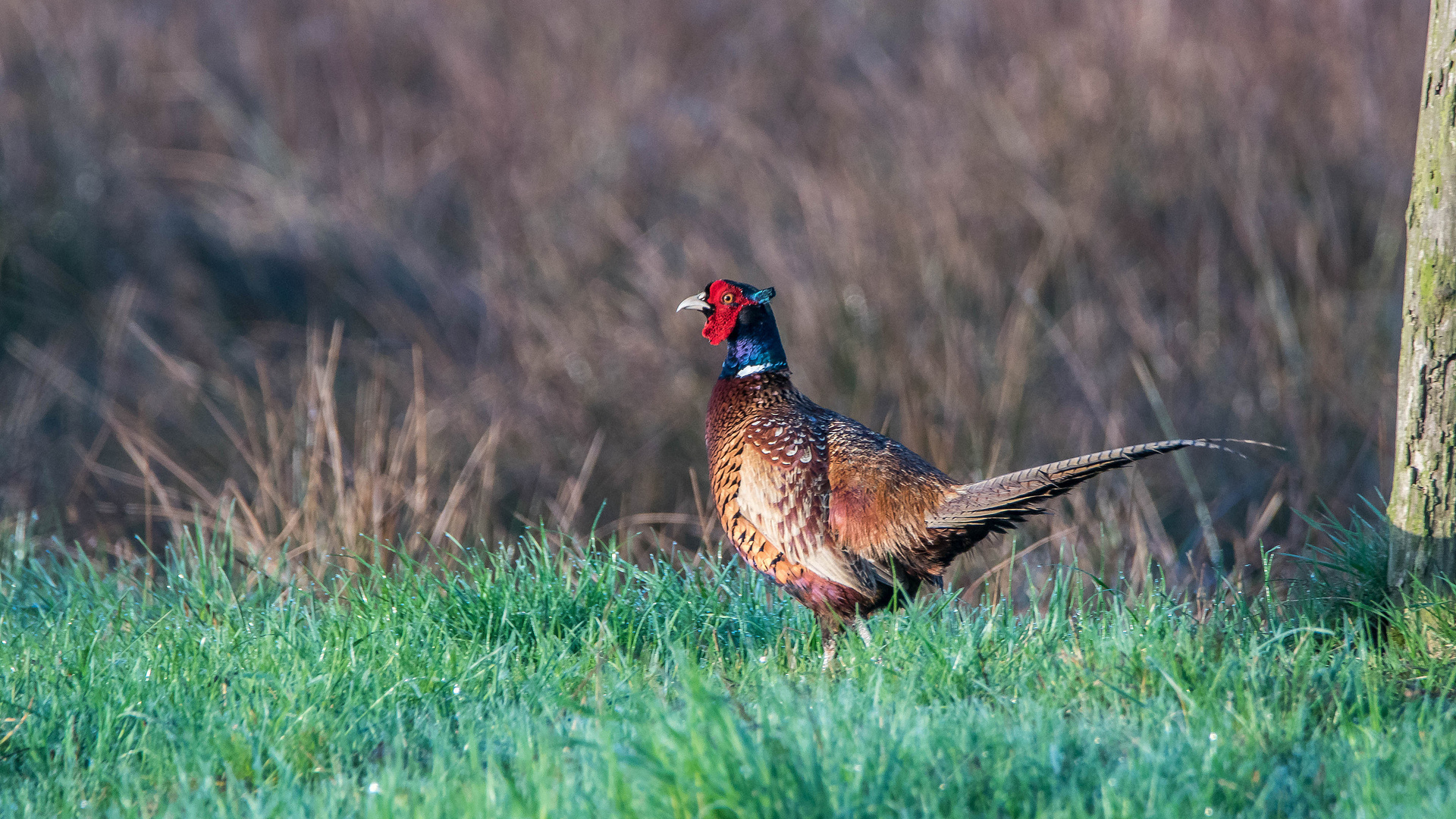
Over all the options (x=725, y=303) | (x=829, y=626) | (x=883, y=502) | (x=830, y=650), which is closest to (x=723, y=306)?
(x=725, y=303)

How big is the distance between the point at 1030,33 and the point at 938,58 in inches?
28.5

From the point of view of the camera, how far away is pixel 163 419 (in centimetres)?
→ 716

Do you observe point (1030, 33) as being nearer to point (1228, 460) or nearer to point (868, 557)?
point (1228, 460)

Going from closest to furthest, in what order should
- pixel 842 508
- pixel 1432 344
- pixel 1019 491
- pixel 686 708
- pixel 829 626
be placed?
pixel 686 708 < pixel 1432 344 < pixel 1019 491 < pixel 829 626 < pixel 842 508

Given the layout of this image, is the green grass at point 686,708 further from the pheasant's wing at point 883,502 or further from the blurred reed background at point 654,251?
the blurred reed background at point 654,251

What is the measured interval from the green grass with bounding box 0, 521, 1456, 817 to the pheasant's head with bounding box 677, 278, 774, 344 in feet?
2.44

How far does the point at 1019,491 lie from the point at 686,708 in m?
1.13

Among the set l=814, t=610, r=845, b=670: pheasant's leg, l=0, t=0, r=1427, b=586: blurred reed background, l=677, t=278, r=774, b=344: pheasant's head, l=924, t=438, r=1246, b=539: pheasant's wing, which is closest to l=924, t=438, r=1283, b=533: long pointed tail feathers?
l=924, t=438, r=1246, b=539: pheasant's wing

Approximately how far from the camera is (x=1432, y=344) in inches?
123

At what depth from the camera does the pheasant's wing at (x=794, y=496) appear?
345 centimetres

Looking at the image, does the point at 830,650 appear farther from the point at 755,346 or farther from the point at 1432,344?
the point at 1432,344

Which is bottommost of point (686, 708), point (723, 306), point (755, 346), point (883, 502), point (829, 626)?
point (829, 626)

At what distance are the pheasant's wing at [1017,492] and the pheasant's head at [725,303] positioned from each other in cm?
83

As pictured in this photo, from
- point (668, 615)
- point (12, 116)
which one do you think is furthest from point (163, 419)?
point (668, 615)
